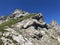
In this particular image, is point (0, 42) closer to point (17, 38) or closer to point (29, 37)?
point (17, 38)

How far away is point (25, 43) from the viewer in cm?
17925

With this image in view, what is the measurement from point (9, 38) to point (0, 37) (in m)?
10.3

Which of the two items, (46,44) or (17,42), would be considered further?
(46,44)

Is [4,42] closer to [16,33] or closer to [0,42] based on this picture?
[0,42]

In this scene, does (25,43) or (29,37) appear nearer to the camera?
(25,43)

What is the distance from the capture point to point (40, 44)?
19088 centimetres

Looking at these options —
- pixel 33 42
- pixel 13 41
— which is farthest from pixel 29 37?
pixel 13 41

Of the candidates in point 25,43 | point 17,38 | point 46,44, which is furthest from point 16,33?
point 46,44

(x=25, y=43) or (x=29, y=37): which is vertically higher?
(x=29, y=37)

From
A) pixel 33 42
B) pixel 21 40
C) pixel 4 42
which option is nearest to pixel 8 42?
pixel 4 42

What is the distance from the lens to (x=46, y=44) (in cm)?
19650

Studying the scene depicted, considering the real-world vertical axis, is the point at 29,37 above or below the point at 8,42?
above

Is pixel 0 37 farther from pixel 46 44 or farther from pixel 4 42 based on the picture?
pixel 46 44

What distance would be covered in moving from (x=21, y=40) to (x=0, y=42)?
23.2m
